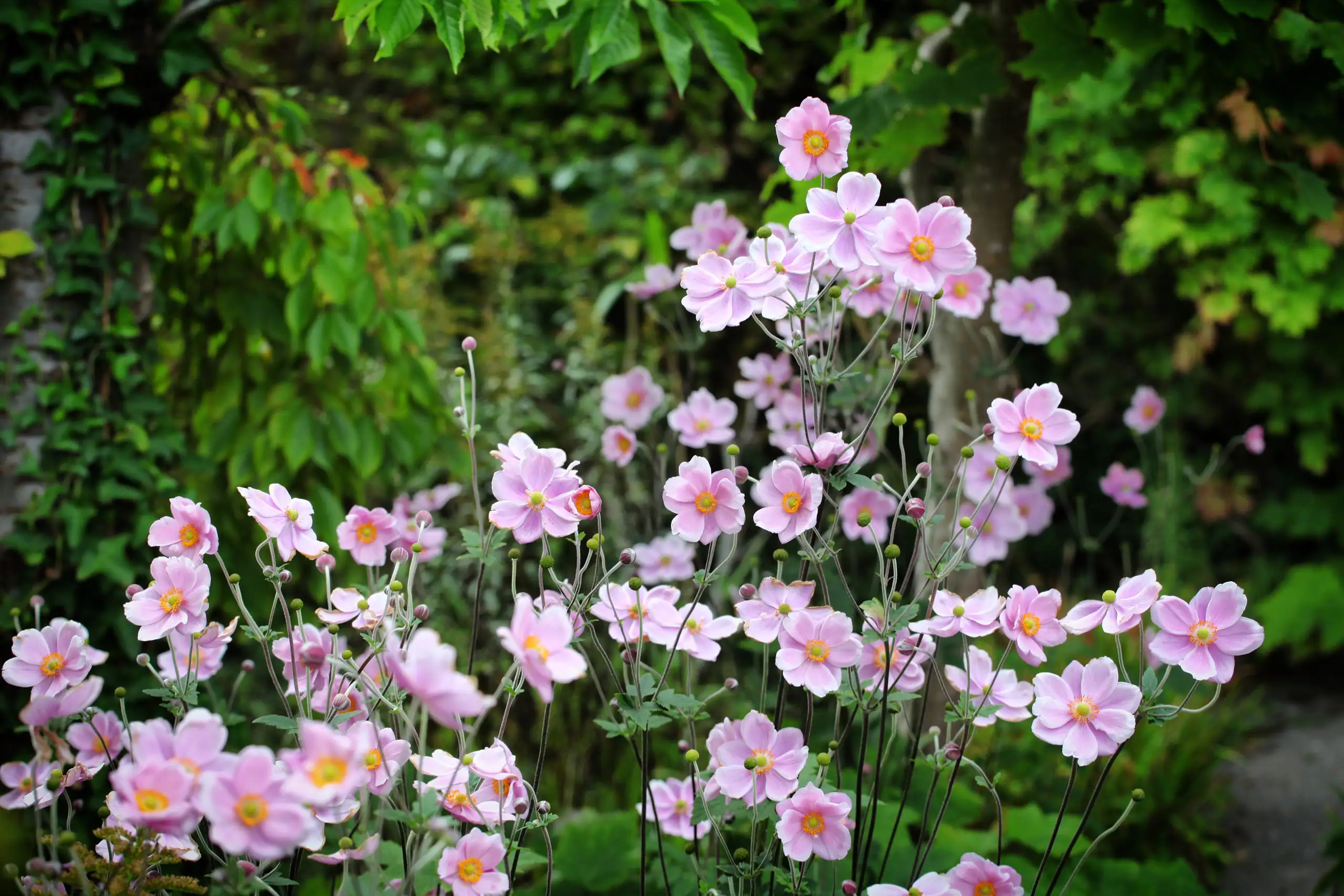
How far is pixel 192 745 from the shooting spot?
780 mm

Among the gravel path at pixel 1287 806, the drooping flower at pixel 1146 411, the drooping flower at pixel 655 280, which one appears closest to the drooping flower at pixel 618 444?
the drooping flower at pixel 655 280

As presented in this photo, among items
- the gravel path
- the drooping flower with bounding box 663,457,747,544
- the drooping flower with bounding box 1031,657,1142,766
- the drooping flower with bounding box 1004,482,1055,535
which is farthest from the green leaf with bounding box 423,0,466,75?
the gravel path

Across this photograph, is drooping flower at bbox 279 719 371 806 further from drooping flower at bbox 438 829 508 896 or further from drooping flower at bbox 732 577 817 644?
drooping flower at bbox 732 577 817 644

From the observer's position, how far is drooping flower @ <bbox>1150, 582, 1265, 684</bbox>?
104 cm

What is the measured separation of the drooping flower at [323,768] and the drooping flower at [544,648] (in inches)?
5.7

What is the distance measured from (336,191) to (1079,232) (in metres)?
3.41

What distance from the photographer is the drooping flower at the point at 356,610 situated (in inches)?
42.9

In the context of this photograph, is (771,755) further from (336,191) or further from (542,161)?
(542,161)

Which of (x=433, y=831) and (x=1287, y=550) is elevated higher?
(x=433, y=831)

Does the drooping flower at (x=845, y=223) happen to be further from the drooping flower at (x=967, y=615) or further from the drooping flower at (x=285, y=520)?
the drooping flower at (x=285, y=520)

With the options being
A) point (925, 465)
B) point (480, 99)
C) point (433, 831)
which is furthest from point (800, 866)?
point (480, 99)

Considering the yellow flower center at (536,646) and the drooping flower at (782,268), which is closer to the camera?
the yellow flower center at (536,646)

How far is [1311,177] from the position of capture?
1861 mm

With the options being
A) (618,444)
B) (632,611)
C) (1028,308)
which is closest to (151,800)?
(632,611)
